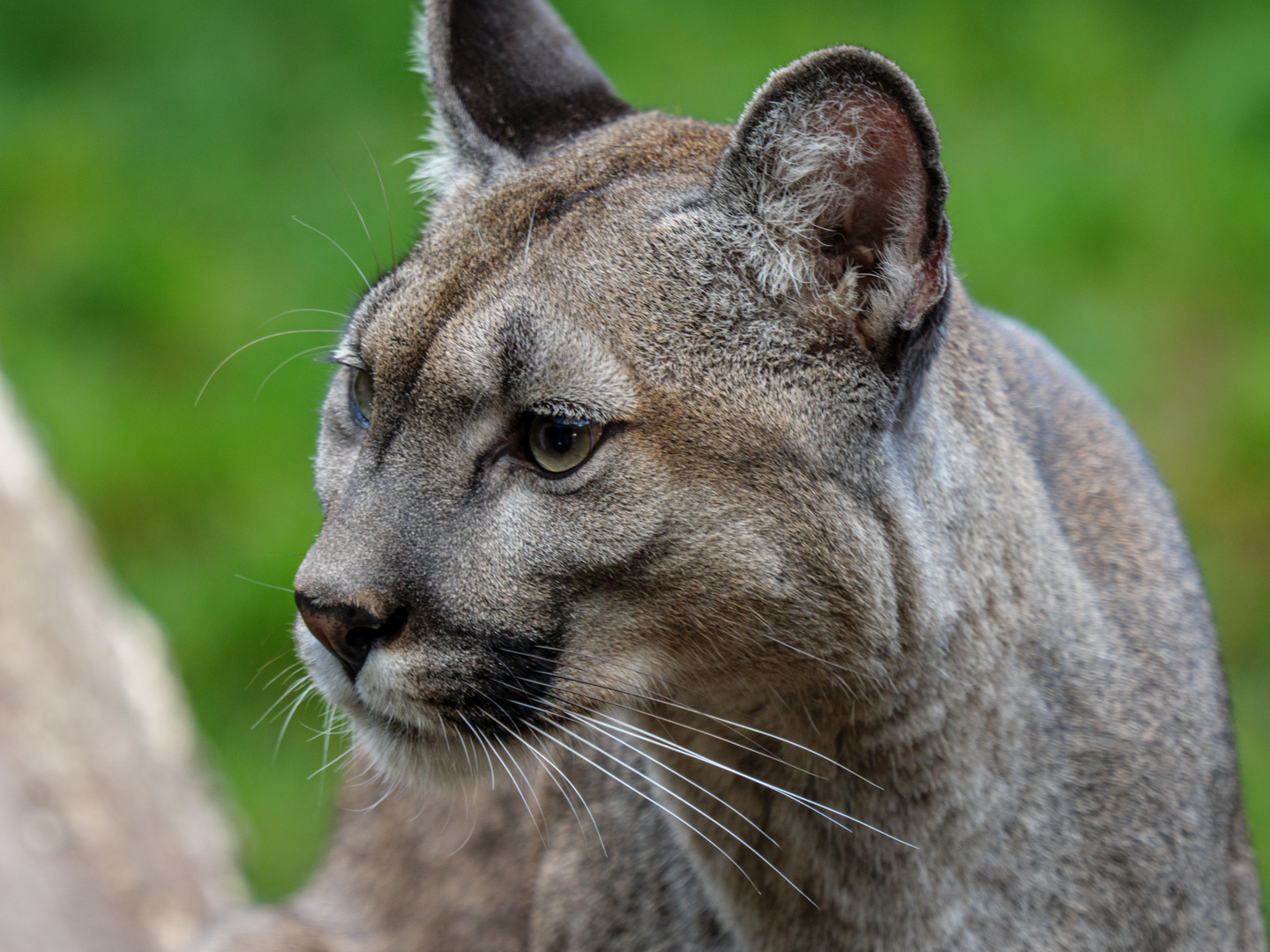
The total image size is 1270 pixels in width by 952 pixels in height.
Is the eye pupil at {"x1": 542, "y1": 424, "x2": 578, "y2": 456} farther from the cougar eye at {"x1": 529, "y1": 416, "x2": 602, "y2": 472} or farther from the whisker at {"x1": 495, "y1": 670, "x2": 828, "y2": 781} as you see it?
the whisker at {"x1": 495, "y1": 670, "x2": 828, "y2": 781}

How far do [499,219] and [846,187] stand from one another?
0.78 m

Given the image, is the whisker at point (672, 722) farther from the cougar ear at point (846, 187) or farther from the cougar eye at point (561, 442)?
the cougar ear at point (846, 187)

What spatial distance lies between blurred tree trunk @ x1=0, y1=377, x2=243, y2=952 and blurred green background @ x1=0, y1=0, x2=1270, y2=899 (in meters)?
1.00

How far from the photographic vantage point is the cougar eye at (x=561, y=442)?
118 inches

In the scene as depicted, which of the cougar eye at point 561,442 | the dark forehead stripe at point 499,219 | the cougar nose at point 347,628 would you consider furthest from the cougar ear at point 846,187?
the cougar nose at point 347,628

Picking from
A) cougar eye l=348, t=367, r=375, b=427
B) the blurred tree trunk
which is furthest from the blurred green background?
cougar eye l=348, t=367, r=375, b=427

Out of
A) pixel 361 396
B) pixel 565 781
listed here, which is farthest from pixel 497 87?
pixel 565 781

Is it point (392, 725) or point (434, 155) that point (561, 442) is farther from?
point (434, 155)

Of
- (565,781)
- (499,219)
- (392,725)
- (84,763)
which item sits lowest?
(84,763)

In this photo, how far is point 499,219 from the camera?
3.33 meters

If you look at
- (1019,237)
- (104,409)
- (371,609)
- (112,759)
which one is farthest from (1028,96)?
(371,609)

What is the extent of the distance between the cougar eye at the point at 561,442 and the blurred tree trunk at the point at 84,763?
101 inches

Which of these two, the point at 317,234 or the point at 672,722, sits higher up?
the point at 672,722

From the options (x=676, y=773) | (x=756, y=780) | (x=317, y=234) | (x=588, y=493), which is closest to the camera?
(x=588, y=493)
